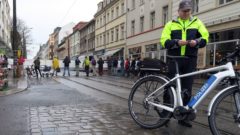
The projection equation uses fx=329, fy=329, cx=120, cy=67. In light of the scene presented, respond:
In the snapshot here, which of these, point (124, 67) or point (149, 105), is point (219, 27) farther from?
point (149, 105)

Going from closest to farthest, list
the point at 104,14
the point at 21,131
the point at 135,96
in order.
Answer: the point at 21,131 < the point at 135,96 < the point at 104,14

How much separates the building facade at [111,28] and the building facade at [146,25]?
3.21 m

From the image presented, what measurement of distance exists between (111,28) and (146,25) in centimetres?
1651

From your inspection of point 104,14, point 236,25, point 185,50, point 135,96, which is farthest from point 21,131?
point 104,14

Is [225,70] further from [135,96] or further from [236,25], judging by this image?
[236,25]

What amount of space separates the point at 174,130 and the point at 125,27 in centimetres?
3855

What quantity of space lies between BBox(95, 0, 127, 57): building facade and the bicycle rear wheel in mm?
37927

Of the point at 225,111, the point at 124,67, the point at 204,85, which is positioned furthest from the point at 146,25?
the point at 225,111

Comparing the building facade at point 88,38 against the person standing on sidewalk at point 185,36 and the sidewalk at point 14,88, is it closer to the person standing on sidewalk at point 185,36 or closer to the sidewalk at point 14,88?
the sidewalk at point 14,88

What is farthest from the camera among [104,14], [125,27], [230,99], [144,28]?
[104,14]

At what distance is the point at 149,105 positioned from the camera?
537 centimetres

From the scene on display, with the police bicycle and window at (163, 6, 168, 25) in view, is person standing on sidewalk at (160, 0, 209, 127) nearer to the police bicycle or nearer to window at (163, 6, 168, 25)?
the police bicycle

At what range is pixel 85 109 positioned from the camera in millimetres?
7418

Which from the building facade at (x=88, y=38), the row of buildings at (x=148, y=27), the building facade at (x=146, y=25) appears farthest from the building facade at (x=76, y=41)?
the building facade at (x=146, y=25)
